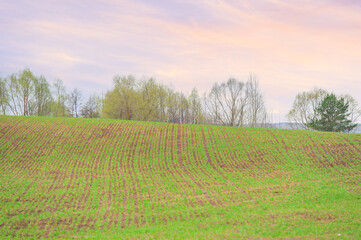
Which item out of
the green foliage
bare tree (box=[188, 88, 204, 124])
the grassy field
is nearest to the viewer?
the grassy field

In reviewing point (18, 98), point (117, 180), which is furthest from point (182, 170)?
point (18, 98)

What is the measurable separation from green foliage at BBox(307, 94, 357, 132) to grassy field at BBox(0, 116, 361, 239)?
2066 centimetres

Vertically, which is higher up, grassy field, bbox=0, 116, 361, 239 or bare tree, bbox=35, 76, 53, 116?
bare tree, bbox=35, 76, 53, 116

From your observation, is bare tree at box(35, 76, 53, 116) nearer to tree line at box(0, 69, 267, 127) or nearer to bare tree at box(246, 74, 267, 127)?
tree line at box(0, 69, 267, 127)

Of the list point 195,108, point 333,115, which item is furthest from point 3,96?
point 333,115

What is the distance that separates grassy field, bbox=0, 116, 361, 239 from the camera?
1120 cm

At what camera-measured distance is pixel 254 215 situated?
1252cm

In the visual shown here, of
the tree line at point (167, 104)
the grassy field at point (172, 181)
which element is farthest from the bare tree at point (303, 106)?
the grassy field at point (172, 181)

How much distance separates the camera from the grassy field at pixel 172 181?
1120 centimetres

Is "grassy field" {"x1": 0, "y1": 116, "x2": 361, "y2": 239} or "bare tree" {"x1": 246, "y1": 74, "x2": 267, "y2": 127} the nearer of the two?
"grassy field" {"x1": 0, "y1": 116, "x2": 361, "y2": 239}

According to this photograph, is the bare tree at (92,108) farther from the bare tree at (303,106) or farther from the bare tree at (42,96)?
the bare tree at (303,106)

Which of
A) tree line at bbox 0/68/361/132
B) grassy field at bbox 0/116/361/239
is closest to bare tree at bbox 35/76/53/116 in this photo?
tree line at bbox 0/68/361/132

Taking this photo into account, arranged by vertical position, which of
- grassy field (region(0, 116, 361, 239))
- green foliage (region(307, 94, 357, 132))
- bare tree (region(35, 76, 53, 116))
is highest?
bare tree (region(35, 76, 53, 116))

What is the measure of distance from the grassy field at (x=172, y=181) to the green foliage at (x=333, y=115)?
20.7 meters
